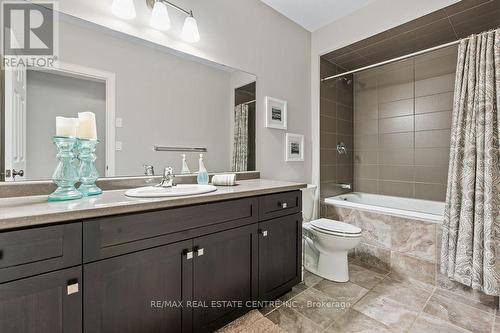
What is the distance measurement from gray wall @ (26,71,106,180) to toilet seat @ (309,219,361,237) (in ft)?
6.37

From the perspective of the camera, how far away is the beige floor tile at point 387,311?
1.47 m

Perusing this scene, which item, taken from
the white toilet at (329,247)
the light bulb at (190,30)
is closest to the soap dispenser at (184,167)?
the light bulb at (190,30)

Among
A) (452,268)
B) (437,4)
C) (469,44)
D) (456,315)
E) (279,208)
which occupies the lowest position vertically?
(456,315)

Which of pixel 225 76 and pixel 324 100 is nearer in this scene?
pixel 225 76

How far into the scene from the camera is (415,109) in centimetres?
283

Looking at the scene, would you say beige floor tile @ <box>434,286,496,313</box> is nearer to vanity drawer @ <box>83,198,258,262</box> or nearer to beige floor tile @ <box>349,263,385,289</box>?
beige floor tile @ <box>349,263,385,289</box>

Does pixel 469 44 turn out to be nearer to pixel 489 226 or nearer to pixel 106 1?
pixel 489 226

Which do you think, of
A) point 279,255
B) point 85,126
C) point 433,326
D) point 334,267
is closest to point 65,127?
point 85,126

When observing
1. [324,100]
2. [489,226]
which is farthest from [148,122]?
[489,226]

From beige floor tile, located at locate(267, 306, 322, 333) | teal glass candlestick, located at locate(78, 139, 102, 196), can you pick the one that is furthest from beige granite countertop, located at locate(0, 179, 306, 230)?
beige floor tile, located at locate(267, 306, 322, 333)

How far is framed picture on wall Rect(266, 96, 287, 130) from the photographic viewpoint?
7.44 feet

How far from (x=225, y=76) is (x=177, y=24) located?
0.51 m

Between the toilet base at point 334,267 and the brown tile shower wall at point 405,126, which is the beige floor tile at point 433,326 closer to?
the toilet base at point 334,267

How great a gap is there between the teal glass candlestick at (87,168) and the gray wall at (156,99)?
0.21 metres
